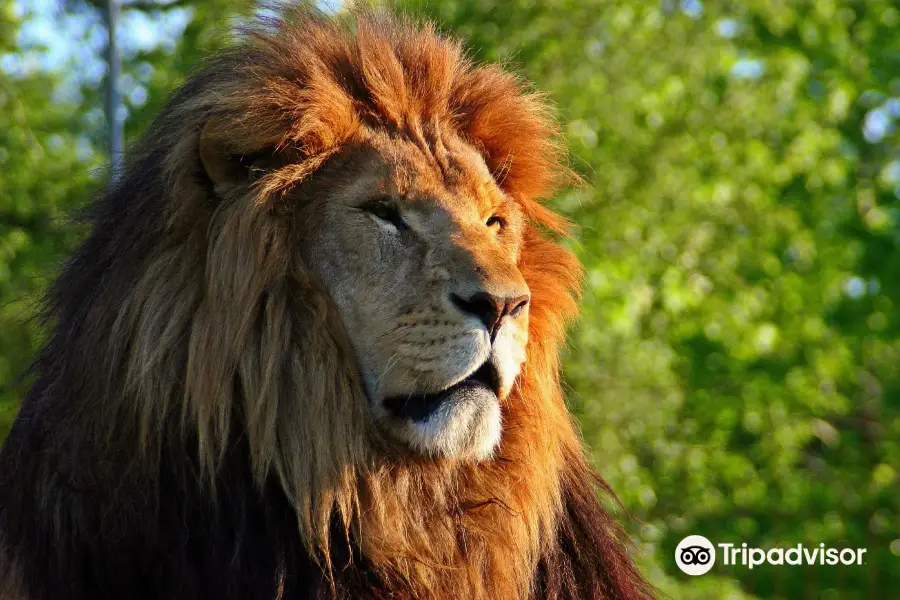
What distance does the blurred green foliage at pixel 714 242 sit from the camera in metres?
8.47

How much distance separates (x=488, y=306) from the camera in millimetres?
2736

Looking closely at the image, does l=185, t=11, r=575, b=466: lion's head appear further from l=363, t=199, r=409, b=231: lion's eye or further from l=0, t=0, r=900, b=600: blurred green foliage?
l=0, t=0, r=900, b=600: blurred green foliage

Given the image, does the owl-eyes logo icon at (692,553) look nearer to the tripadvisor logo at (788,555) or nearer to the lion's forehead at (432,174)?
the tripadvisor logo at (788,555)

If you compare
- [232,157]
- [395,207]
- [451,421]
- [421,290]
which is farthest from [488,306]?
[232,157]

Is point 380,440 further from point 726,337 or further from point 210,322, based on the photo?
point 726,337

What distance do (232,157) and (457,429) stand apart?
2.95ft

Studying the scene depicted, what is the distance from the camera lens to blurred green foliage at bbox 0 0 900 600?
847 cm

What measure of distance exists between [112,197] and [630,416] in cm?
607

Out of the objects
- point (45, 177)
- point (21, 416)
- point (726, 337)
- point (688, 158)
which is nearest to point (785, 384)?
point (726, 337)

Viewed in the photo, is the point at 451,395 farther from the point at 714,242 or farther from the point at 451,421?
the point at 714,242

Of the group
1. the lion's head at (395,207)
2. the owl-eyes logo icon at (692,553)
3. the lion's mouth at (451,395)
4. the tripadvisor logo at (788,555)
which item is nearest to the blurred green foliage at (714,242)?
the tripadvisor logo at (788,555)

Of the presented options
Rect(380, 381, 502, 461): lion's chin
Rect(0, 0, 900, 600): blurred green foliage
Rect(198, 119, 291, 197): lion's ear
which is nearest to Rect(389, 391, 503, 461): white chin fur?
Rect(380, 381, 502, 461): lion's chin

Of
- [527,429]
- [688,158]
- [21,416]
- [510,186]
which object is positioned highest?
[510,186]

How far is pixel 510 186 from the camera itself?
3.42 metres
